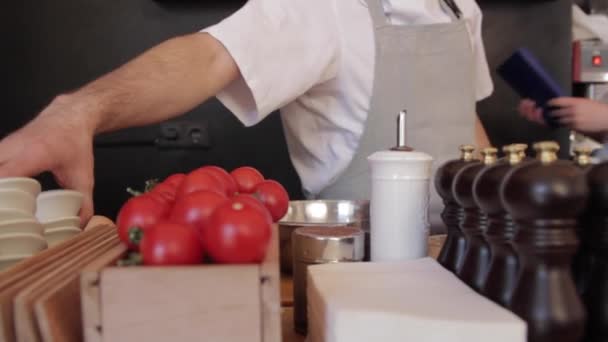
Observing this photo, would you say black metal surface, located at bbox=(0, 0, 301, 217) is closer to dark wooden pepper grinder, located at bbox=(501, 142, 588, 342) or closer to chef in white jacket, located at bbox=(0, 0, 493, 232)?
chef in white jacket, located at bbox=(0, 0, 493, 232)

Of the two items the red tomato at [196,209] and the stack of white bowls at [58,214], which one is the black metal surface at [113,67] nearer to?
the stack of white bowls at [58,214]

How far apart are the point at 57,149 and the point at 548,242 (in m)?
0.52

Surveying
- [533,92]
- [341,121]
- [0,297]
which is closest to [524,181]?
[0,297]

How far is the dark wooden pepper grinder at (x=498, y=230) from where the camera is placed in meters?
0.41

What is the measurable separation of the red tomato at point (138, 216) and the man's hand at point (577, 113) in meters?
1.06

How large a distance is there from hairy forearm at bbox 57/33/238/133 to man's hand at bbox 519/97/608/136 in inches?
30.5

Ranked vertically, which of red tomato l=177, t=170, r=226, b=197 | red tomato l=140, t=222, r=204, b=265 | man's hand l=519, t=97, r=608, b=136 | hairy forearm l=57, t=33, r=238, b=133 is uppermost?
hairy forearm l=57, t=33, r=238, b=133

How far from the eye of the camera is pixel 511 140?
1756 mm

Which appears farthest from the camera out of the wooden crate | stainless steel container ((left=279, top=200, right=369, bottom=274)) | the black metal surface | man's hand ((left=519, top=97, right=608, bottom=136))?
the black metal surface

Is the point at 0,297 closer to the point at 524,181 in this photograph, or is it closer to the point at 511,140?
the point at 524,181

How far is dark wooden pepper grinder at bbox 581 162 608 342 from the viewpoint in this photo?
385 mm

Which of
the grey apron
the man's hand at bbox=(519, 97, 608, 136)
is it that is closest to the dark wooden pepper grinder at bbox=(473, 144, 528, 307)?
the grey apron

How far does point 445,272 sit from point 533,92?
90cm

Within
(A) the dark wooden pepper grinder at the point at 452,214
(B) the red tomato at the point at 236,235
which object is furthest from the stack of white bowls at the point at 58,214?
(A) the dark wooden pepper grinder at the point at 452,214
